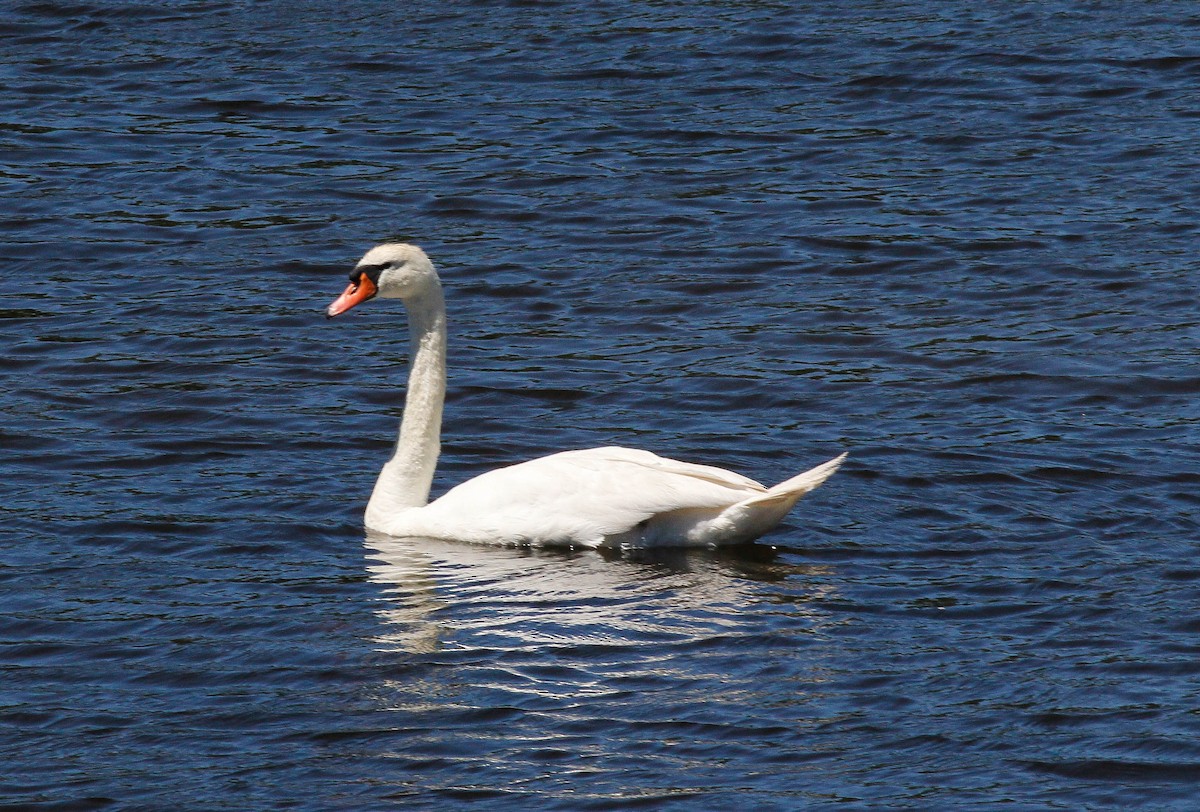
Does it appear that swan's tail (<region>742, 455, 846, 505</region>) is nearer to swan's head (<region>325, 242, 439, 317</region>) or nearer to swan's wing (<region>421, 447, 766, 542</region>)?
swan's wing (<region>421, 447, 766, 542</region>)

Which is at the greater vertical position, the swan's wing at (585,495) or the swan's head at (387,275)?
the swan's head at (387,275)

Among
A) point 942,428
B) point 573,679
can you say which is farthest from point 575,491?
point 942,428

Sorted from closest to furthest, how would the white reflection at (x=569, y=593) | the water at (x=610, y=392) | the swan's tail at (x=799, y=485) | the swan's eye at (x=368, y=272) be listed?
the water at (x=610, y=392) < the white reflection at (x=569, y=593) < the swan's tail at (x=799, y=485) < the swan's eye at (x=368, y=272)

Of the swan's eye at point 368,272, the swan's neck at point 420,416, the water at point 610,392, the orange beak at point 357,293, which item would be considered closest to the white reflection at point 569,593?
the water at point 610,392

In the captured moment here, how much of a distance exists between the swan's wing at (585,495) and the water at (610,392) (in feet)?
0.55

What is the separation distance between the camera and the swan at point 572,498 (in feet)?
30.5

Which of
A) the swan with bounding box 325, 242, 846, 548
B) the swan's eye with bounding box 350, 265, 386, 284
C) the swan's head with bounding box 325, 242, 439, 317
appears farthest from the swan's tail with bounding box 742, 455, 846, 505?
the swan's eye with bounding box 350, 265, 386, 284

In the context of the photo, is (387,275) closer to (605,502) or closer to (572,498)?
(572,498)

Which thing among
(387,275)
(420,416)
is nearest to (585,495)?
(420,416)

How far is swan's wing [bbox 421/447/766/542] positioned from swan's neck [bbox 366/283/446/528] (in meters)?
0.41

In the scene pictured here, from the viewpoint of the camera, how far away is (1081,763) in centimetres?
700

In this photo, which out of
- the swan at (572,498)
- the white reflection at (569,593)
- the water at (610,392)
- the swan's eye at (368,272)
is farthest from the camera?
Result: the swan's eye at (368,272)

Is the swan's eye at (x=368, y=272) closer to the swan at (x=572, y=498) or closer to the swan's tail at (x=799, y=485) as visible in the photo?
the swan at (x=572, y=498)

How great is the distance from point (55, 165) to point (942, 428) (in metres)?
8.50
